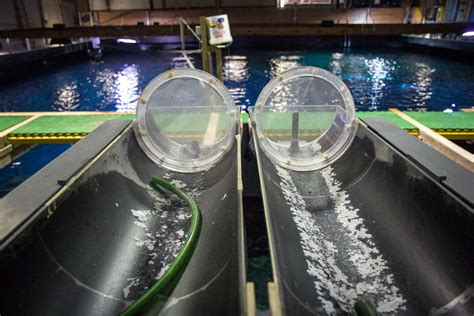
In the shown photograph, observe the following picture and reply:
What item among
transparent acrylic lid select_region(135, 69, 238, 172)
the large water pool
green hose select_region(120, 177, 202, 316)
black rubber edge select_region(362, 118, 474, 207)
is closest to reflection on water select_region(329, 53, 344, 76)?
the large water pool

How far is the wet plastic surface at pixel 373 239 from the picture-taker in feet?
5.58

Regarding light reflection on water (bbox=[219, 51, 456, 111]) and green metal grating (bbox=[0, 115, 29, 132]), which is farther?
light reflection on water (bbox=[219, 51, 456, 111])

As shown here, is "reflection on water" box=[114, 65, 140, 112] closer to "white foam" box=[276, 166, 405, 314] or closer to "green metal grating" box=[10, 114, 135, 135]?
"green metal grating" box=[10, 114, 135, 135]

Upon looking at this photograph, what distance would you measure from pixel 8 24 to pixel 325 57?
15084mm

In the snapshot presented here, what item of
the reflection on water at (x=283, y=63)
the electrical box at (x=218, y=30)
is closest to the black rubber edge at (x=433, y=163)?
the electrical box at (x=218, y=30)

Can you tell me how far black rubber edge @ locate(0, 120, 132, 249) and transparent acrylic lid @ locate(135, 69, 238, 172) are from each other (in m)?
0.62

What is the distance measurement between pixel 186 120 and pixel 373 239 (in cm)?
214

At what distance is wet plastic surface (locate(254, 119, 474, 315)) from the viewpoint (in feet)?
5.58

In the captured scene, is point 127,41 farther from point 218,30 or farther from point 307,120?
point 307,120

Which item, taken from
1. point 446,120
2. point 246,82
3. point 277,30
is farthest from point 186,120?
point 277,30

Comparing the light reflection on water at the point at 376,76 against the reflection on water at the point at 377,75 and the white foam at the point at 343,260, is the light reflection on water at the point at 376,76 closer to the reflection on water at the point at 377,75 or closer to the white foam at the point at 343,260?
the reflection on water at the point at 377,75

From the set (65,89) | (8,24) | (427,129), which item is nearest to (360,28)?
(427,129)

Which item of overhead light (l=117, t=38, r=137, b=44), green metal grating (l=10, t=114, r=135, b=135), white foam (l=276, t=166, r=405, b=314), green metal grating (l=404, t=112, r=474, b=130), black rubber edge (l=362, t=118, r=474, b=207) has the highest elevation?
black rubber edge (l=362, t=118, r=474, b=207)

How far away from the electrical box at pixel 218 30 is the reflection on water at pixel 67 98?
557 centimetres
